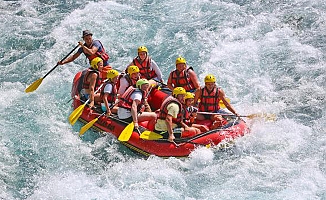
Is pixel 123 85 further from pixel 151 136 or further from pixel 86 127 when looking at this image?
pixel 151 136

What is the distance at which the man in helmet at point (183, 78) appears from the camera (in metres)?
9.51

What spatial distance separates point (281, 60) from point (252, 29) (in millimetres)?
1480

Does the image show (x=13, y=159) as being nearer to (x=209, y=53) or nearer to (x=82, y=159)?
(x=82, y=159)

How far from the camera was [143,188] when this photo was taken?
8.35m

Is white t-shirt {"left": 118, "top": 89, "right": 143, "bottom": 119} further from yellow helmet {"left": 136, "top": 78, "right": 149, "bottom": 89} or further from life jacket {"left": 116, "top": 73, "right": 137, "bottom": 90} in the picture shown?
life jacket {"left": 116, "top": 73, "right": 137, "bottom": 90}

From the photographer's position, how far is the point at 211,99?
29.4 feet

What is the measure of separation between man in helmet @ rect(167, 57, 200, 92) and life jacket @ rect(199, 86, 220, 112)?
61 cm

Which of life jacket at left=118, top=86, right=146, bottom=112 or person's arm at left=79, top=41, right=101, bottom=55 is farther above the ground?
person's arm at left=79, top=41, right=101, bottom=55

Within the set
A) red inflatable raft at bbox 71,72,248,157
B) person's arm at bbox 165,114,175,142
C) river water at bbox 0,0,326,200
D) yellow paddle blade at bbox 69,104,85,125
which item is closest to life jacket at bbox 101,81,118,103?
red inflatable raft at bbox 71,72,248,157

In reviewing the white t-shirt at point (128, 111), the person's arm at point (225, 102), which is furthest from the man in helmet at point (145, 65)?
the person's arm at point (225, 102)

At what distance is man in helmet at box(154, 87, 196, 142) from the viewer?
8469 millimetres

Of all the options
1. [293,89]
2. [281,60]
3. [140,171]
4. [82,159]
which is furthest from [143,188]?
[281,60]

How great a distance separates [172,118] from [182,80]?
3.75ft

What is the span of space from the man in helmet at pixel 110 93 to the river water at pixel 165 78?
20.6 inches
